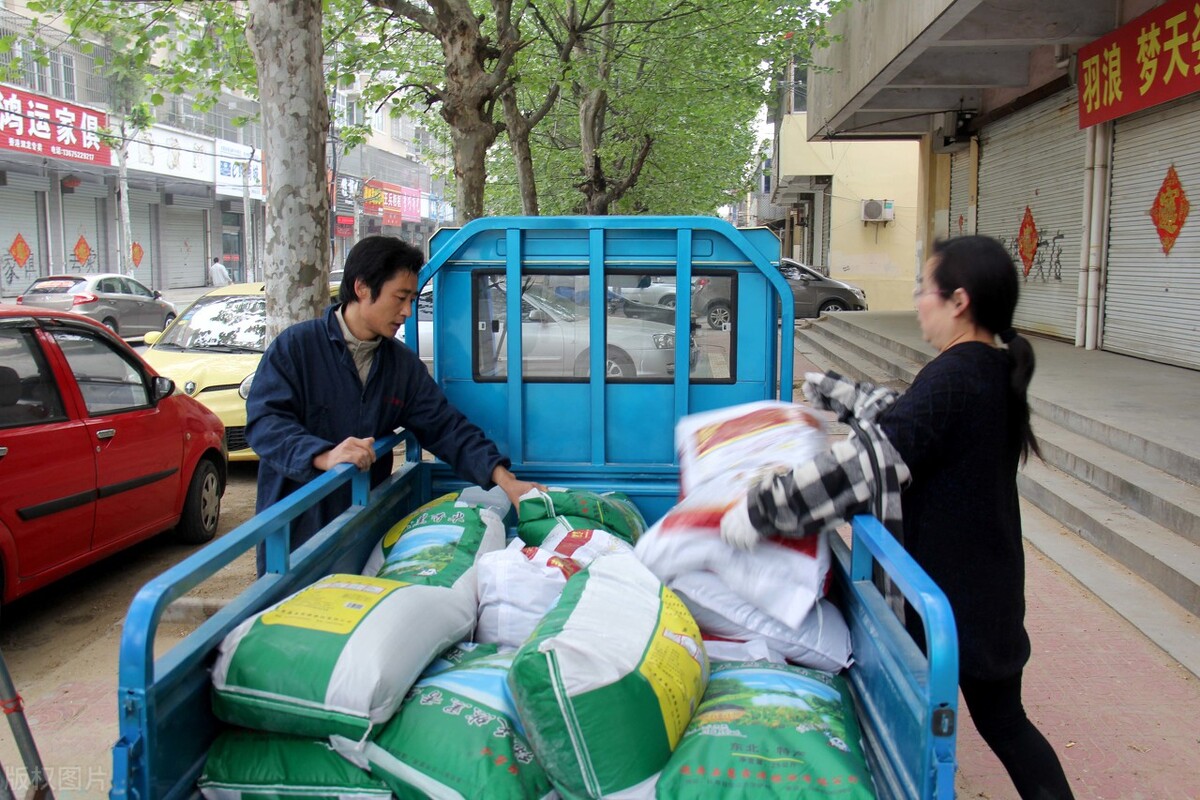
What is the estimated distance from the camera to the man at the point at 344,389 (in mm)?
2943

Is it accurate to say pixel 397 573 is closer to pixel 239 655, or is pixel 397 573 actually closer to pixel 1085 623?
pixel 239 655

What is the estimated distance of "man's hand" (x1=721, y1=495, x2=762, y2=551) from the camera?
219cm

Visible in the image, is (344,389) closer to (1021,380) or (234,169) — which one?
(1021,380)

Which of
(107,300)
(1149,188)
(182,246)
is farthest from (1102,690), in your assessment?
(182,246)

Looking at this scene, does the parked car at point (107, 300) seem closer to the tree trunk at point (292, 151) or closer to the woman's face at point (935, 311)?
the tree trunk at point (292, 151)

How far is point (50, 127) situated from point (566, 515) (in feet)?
91.0

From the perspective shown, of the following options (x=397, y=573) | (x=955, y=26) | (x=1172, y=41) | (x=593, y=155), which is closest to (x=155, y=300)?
(x=593, y=155)

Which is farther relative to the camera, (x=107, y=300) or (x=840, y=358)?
(x=107, y=300)

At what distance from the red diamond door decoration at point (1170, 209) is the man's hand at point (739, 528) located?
9399mm

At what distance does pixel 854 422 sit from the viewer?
2.37 m

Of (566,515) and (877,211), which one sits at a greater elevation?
(877,211)

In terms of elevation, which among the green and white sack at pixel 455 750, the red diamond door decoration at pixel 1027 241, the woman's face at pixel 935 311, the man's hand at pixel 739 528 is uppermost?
the red diamond door decoration at pixel 1027 241

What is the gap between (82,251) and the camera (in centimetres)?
3030

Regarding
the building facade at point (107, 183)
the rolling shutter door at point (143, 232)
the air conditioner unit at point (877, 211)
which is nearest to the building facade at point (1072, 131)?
the building facade at point (107, 183)
